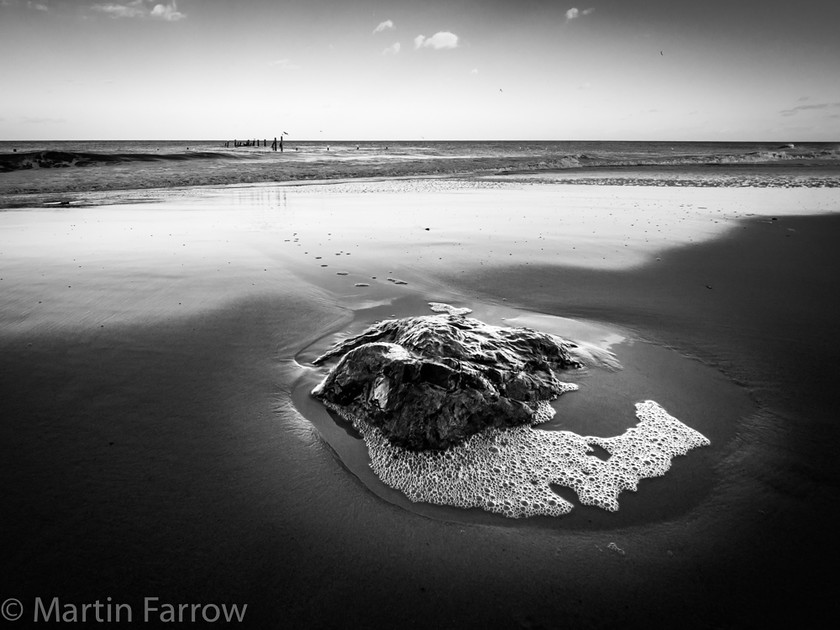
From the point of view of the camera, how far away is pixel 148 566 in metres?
2.10

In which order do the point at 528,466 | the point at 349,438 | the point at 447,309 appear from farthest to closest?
1. the point at 447,309
2. the point at 349,438
3. the point at 528,466

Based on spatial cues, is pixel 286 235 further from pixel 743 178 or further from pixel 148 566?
pixel 743 178

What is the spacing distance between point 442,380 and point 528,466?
2.48 ft

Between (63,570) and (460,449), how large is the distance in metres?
2.06

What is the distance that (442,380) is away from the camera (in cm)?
306

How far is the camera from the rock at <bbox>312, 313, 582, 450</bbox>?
2945 mm

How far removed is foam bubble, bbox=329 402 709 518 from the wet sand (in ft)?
0.42

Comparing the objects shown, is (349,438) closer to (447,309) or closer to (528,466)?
(528,466)

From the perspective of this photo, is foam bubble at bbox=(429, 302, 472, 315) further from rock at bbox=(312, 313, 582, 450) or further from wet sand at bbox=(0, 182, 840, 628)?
rock at bbox=(312, 313, 582, 450)

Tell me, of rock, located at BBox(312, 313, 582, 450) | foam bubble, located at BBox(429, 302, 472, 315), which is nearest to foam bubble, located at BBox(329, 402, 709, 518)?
rock, located at BBox(312, 313, 582, 450)

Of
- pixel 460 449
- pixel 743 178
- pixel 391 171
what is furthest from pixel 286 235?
pixel 743 178

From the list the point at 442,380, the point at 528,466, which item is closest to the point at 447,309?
the point at 442,380

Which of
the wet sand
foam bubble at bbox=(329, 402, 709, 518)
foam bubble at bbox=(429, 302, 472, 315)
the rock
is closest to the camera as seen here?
the wet sand

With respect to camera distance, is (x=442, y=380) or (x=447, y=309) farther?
(x=447, y=309)
